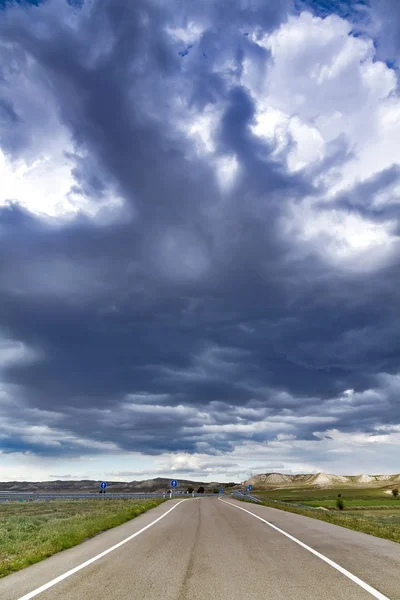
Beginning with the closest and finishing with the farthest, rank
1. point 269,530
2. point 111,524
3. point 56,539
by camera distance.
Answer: point 56,539
point 269,530
point 111,524

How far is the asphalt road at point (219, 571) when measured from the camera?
29.2ft

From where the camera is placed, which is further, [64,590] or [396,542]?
[396,542]

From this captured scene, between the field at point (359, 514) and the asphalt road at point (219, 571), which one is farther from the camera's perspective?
the field at point (359, 514)

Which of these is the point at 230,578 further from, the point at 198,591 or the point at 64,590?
the point at 64,590

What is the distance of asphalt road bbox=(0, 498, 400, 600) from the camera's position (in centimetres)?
891

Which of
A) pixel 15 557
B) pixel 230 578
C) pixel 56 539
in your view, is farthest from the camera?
pixel 56 539

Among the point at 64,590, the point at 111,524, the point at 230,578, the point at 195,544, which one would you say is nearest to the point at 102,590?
the point at 64,590

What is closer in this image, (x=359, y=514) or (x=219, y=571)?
(x=219, y=571)

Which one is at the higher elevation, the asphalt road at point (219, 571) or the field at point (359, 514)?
the field at point (359, 514)

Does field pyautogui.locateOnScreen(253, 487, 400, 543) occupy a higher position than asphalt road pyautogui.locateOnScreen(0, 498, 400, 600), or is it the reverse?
field pyautogui.locateOnScreen(253, 487, 400, 543)

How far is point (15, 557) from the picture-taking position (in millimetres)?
14055

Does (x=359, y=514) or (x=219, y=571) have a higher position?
(x=359, y=514)

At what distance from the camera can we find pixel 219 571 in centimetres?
1113

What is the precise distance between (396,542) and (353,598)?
35.2 feet
